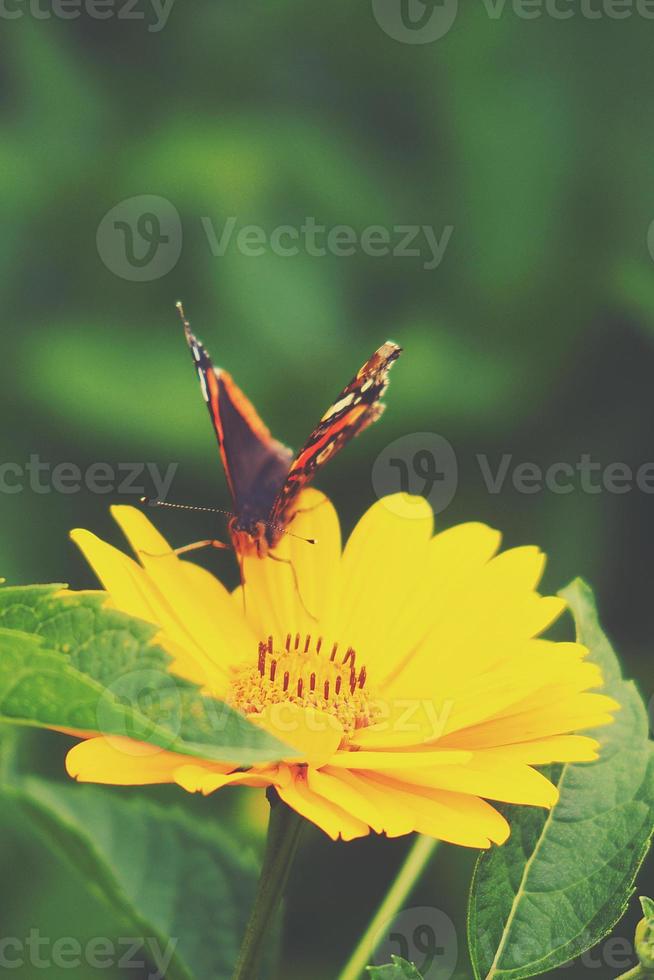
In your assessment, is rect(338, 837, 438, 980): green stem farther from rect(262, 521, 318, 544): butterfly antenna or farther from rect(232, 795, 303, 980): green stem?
rect(262, 521, 318, 544): butterfly antenna

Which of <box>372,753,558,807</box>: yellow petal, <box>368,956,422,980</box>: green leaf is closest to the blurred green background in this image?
→ <box>372,753,558,807</box>: yellow petal

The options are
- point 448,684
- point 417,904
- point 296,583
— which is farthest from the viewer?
point 417,904

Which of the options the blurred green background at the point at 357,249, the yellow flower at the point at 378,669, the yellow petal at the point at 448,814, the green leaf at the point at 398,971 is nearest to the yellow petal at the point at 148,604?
the yellow flower at the point at 378,669

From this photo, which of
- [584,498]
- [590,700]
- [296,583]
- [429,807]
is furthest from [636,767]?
[584,498]

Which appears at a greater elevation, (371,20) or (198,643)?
(371,20)

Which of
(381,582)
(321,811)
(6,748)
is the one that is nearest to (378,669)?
(381,582)

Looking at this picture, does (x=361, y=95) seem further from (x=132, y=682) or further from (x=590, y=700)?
(x=132, y=682)
